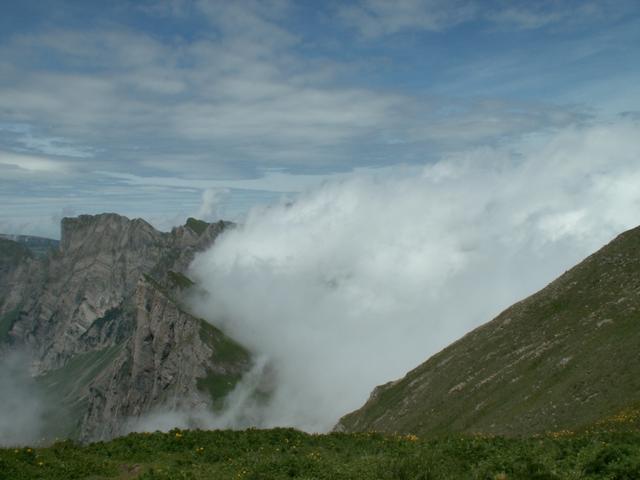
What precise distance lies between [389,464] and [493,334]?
9455 cm

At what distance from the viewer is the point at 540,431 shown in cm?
5788

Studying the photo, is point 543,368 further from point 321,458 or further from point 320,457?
point 321,458

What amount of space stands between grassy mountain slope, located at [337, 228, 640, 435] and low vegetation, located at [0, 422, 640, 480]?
95.8ft

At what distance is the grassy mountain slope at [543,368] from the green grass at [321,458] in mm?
29489

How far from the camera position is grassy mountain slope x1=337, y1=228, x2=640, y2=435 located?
6212 centimetres

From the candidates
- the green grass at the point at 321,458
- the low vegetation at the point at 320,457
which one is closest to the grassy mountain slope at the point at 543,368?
the low vegetation at the point at 320,457

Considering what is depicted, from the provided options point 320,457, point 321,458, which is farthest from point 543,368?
point 321,458

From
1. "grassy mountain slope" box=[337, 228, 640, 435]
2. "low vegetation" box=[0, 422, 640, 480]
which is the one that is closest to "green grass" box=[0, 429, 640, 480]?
"low vegetation" box=[0, 422, 640, 480]

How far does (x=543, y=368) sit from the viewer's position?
79562 mm

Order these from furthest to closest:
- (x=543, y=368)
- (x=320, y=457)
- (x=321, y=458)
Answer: (x=543, y=368), (x=320, y=457), (x=321, y=458)

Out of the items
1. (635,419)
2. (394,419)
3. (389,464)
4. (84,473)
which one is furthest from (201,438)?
(394,419)

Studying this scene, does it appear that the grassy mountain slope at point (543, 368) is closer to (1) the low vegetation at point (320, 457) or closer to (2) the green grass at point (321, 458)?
(1) the low vegetation at point (320, 457)

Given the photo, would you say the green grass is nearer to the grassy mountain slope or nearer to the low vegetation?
the low vegetation

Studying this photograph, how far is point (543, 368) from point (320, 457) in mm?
62404
